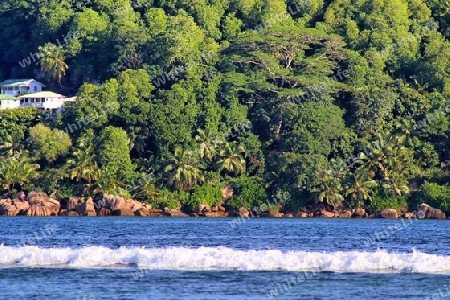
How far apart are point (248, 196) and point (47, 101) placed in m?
23.4

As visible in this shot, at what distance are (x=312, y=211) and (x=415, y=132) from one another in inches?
472

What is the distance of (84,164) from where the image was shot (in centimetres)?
8669

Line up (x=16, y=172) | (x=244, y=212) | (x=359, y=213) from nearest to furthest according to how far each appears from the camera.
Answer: (x=16, y=172) → (x=359, y=213) → (x=244, y=212)

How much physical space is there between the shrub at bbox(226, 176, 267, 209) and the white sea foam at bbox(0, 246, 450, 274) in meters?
46.2

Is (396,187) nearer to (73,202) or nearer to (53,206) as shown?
(73,202)

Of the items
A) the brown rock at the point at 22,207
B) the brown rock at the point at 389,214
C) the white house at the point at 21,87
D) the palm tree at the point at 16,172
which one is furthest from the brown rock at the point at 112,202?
the white house at the point at 21,87

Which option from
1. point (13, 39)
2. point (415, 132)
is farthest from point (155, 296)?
point (13, 39)

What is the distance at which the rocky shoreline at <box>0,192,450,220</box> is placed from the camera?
8462 centimetres

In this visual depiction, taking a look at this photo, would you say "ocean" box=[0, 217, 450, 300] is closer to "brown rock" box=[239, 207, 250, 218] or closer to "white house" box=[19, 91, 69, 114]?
"brown rock" box=[239, 207, 250, 218]

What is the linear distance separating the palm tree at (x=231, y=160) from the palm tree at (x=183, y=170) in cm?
212

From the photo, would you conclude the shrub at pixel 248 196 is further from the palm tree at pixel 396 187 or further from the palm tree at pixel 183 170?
the palm tree at pixel 396 187

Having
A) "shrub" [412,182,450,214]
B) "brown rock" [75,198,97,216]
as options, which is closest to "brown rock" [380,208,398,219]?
"shrub" [412,182,450,214]

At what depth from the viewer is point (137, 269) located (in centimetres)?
3844

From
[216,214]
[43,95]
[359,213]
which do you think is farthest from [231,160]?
[43,95]
